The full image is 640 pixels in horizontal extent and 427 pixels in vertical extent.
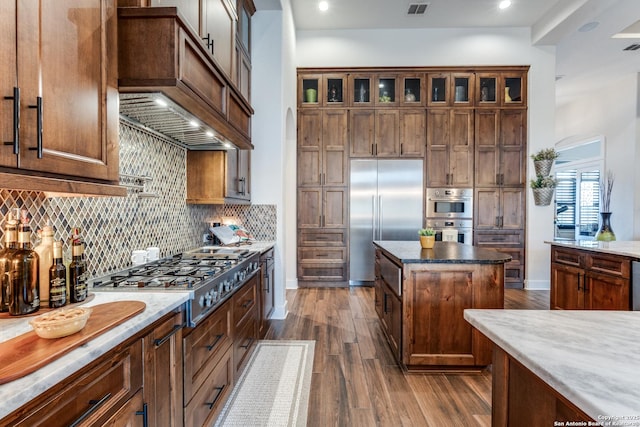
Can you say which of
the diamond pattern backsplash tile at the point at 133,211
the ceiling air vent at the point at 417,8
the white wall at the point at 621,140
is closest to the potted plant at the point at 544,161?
the white wall at the point at 621,140

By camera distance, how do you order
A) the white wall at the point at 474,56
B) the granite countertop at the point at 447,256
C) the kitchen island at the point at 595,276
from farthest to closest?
the white wall at the point at 474,56, the kitchen island at the point at 595,276, the granite countertop at the point at 447,256

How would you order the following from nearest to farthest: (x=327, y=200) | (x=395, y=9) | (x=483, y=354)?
(x=483, y=354)
(x=395, y=9)
(x=327, y=200)

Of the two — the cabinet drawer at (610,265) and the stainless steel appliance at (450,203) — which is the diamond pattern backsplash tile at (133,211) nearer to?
the stainless steel appliance at (450,203)

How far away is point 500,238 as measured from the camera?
205 inches

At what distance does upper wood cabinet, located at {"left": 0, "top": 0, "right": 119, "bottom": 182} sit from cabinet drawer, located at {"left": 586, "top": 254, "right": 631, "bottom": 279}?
11.9 ft

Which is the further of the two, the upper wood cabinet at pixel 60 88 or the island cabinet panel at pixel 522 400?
the upper wood cabinet at pixel 60 88

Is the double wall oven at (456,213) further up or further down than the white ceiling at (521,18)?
further down

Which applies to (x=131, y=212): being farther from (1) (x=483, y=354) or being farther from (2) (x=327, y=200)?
(2) (x=327, y=200)

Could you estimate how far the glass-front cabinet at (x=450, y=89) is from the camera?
17.0 feet

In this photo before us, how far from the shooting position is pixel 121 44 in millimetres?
1485

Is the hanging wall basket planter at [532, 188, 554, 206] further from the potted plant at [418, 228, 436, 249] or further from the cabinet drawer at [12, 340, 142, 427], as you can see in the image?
the cabinet drawer at [12, 340, 142, 427]

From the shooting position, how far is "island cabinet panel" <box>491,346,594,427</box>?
2.60 ft

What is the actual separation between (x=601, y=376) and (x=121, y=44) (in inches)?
79.6

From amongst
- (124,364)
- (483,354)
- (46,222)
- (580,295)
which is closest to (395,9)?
(580,295)
